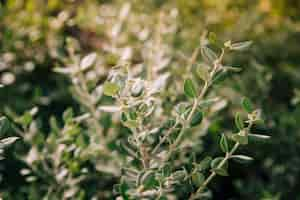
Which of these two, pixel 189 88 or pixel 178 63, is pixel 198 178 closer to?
pixel 189 88

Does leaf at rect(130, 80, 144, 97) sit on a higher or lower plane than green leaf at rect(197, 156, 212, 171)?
higher

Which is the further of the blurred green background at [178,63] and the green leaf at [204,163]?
the blurred green background at [178,63]

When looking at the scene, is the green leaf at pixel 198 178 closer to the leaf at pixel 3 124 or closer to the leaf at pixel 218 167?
the leaf at pixel 218 167

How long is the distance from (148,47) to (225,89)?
1.62ft

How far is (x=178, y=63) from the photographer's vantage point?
1994 mm

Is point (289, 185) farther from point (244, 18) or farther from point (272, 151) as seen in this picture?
point (244, 18)

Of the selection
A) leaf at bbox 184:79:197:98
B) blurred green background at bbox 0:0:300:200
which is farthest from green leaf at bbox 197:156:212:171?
blurred green background at bbox 0:0:300:200

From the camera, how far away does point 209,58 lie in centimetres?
91

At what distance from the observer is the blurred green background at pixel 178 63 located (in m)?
1.66

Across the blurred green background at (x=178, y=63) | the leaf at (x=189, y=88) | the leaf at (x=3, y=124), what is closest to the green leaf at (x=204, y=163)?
the leaf at (x=189, y=88)

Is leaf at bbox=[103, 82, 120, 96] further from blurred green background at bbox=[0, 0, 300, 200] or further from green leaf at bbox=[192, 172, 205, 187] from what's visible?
blurred green background at bbox=[0, 0, 300, 200]

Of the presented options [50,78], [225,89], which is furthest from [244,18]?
[50,78]

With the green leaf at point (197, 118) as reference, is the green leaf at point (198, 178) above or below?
below

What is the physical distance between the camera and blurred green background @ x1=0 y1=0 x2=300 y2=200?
1658 mm
